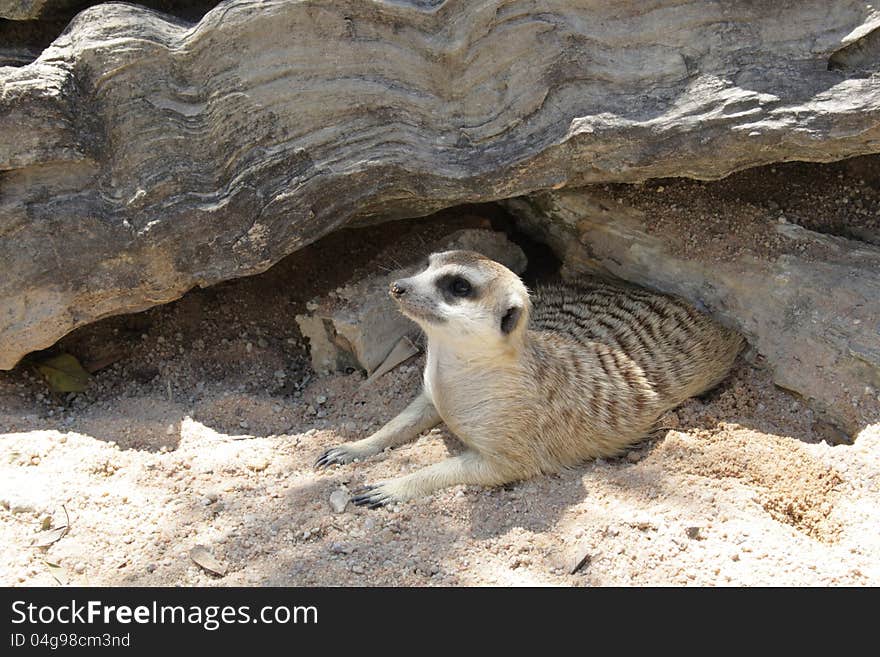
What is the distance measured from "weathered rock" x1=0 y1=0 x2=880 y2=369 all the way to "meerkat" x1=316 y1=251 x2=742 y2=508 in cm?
40

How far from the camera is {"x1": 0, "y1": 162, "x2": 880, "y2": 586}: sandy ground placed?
2027 mm

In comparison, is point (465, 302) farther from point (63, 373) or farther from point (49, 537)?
point (63, 373)

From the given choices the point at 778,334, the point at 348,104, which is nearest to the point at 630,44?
the point at 348,104

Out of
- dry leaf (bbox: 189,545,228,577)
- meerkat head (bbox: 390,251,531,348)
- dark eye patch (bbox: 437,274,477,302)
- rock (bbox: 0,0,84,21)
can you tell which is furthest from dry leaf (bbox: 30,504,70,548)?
rock (bbox: 0,0,84,21)

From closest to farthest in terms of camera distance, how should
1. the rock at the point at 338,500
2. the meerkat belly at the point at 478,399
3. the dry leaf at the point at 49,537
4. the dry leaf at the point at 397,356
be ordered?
1. the dry leaf at the point at 49,537
2. the rock at the point at 338,500
3. the meerkat belly at the point at 478,399
4. the dry leaf at the point at 397,356

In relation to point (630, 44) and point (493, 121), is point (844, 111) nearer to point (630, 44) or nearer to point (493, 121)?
point (630, 44)

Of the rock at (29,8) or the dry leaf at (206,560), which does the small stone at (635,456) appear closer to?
the dry leaf at (206,560)

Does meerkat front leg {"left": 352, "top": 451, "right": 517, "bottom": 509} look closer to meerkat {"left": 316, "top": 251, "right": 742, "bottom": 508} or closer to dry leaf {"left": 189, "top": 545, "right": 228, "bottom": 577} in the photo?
meerkat {"left": 316, "top": 251, "right": 742, "bottom": 508}

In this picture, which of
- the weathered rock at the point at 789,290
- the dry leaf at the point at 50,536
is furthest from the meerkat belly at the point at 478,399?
the dry leaf at the point at 50,536

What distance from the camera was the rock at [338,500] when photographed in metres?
2.27

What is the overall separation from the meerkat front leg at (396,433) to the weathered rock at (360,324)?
324mm

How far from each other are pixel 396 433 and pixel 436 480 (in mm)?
322

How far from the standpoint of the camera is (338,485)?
2.39m

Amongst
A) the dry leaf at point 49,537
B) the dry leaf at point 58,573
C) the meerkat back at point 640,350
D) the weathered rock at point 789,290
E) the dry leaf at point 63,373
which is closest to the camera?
the dry leaf at point 58,573
